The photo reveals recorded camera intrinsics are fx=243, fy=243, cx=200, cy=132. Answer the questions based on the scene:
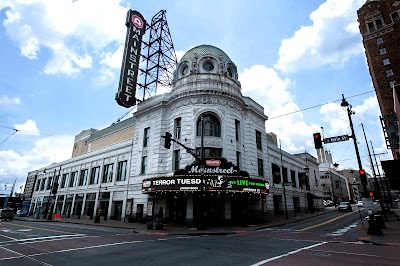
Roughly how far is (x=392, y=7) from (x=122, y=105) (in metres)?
62.9

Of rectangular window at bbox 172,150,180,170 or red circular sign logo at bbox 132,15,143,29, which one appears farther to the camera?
red circular sign logo at bbox 132,15,143,29

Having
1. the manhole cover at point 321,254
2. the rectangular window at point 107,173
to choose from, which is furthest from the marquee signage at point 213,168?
the rectangular window at point 107,173

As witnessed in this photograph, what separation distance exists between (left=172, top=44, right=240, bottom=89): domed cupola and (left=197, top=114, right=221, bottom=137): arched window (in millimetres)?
5415

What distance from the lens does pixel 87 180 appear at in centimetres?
4253

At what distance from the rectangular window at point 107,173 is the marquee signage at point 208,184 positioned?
45.8ft

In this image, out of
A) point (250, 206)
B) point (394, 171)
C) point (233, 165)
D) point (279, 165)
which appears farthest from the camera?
point (279, 165)

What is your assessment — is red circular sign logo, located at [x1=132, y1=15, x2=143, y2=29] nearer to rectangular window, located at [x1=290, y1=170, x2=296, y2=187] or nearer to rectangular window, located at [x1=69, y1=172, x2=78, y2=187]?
rectangular window, located at [x1=69, y1=172, x2=78, y2=187]

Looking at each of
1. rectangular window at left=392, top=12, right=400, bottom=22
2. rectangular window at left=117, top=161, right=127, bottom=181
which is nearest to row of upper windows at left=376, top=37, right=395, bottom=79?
rectangular window at left=392, top=12, right=400, bottom=22

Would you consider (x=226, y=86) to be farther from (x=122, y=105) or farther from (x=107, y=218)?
(x=107, y=218)

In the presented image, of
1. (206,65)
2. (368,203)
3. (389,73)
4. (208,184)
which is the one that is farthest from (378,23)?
(208,184)

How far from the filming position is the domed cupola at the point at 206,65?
3150 centimetres

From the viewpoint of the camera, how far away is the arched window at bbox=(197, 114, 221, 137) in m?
29.0

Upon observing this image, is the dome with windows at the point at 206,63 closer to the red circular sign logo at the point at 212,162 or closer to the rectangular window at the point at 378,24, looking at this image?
the red circular sign logo at the point at 212,162

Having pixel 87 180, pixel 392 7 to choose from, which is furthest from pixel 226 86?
pixel 392 7
